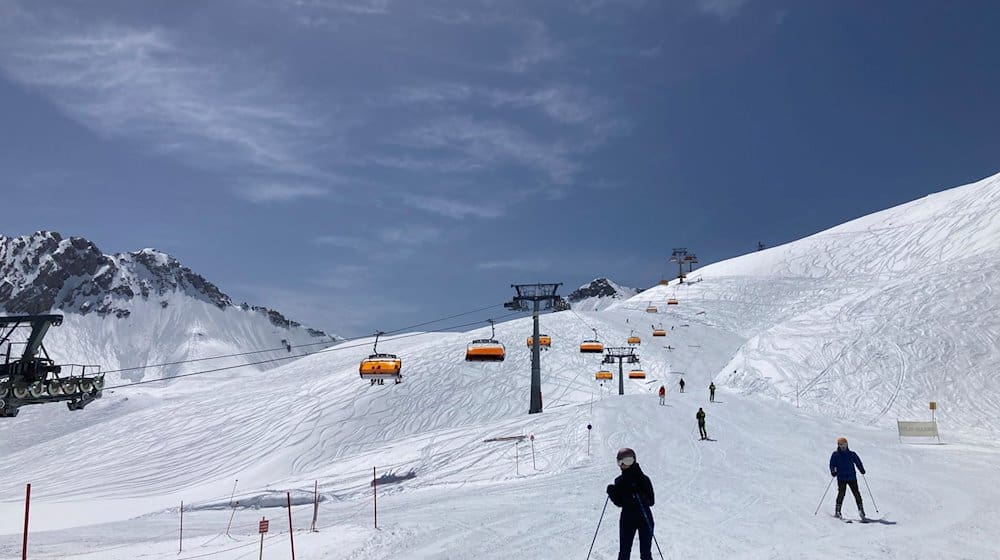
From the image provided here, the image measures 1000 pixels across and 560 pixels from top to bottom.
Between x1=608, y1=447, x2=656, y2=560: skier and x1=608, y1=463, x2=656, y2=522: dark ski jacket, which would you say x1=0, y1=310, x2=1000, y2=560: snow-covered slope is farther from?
x1=608, y1=463, x2=656, y2=522: dark ski jacket

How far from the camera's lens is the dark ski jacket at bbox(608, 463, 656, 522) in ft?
26.4

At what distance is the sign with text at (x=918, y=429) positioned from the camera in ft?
105

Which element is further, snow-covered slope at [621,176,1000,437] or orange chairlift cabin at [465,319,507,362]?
snow-covered slope at [621,176,1000,437]

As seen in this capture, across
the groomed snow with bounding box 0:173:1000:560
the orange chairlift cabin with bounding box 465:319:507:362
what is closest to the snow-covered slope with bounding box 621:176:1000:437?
the groomed snow with bounding box 0:173:1000:560

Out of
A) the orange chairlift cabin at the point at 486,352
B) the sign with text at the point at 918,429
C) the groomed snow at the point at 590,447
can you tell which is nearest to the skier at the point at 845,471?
the groomed snow at the point at 590,447

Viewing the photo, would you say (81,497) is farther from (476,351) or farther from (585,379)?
(585,379)

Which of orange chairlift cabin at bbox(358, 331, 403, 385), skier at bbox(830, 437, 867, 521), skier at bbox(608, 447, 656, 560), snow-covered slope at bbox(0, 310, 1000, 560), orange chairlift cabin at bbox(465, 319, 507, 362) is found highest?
orange chairlift cabin at bbox(465, 319, 507, 362)

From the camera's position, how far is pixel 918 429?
107ft

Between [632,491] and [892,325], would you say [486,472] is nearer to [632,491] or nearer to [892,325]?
[632,491]

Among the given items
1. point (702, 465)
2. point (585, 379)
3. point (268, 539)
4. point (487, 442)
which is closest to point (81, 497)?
point (487, 442)

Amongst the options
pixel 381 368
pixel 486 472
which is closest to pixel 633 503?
pixel 486 472

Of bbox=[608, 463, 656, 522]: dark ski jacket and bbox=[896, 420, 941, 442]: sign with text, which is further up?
bbox=[608, 463, 656, 522]: dark ski jacket

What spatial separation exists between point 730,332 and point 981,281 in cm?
4015

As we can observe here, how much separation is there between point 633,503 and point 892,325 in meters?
60.5
